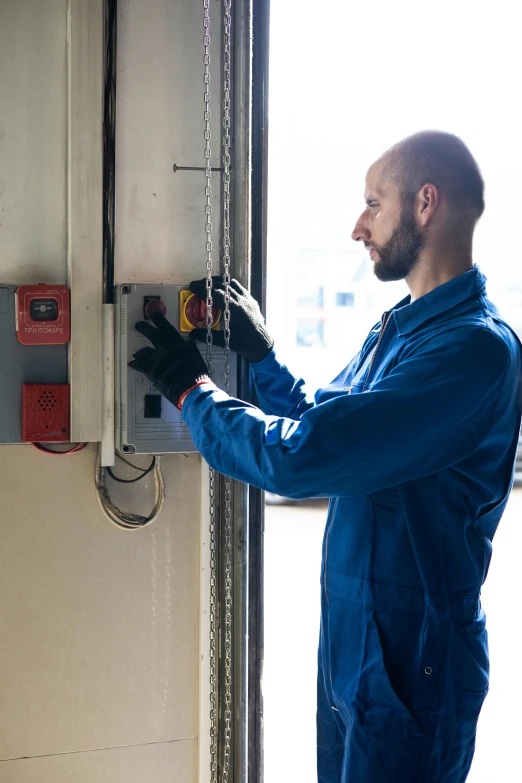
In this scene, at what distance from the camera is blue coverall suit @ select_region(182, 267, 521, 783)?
1133mm

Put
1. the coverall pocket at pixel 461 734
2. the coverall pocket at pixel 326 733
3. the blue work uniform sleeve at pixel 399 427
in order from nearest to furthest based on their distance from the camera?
the blue work uniform sleeve at pixel 399 427 → the coverall pocket at pixel 461 734 → the coverall pocket at pixel 326 733

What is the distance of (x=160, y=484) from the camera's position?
5.12ft

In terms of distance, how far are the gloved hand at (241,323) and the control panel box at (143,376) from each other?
0.02 metres

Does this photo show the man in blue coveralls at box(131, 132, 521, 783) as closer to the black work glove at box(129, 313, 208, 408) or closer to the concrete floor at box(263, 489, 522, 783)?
the black work glove at box(129, 313, 208, 408)

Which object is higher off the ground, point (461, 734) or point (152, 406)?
point (152, 406)

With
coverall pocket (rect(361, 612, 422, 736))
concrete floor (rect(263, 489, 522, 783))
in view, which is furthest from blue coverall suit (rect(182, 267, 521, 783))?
concrete floor (rect(263, 489, 522, 783))

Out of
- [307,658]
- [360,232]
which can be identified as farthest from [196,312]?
[307,658]

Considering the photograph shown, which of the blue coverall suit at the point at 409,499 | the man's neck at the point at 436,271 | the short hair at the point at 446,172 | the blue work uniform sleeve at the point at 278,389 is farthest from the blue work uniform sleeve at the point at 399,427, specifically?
the blue work uniform sleeve at the point at 278,389

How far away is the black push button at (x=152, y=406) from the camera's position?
57.0 inches

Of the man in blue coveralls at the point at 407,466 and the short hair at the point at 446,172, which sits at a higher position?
the short hair at the point at 446,172

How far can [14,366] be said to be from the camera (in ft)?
4.74

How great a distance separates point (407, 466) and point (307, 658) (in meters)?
2.29

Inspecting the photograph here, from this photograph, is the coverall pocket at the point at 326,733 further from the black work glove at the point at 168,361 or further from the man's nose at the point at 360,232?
the man's nose at the point at 360,232

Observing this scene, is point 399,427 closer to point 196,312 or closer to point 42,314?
point 196,312
